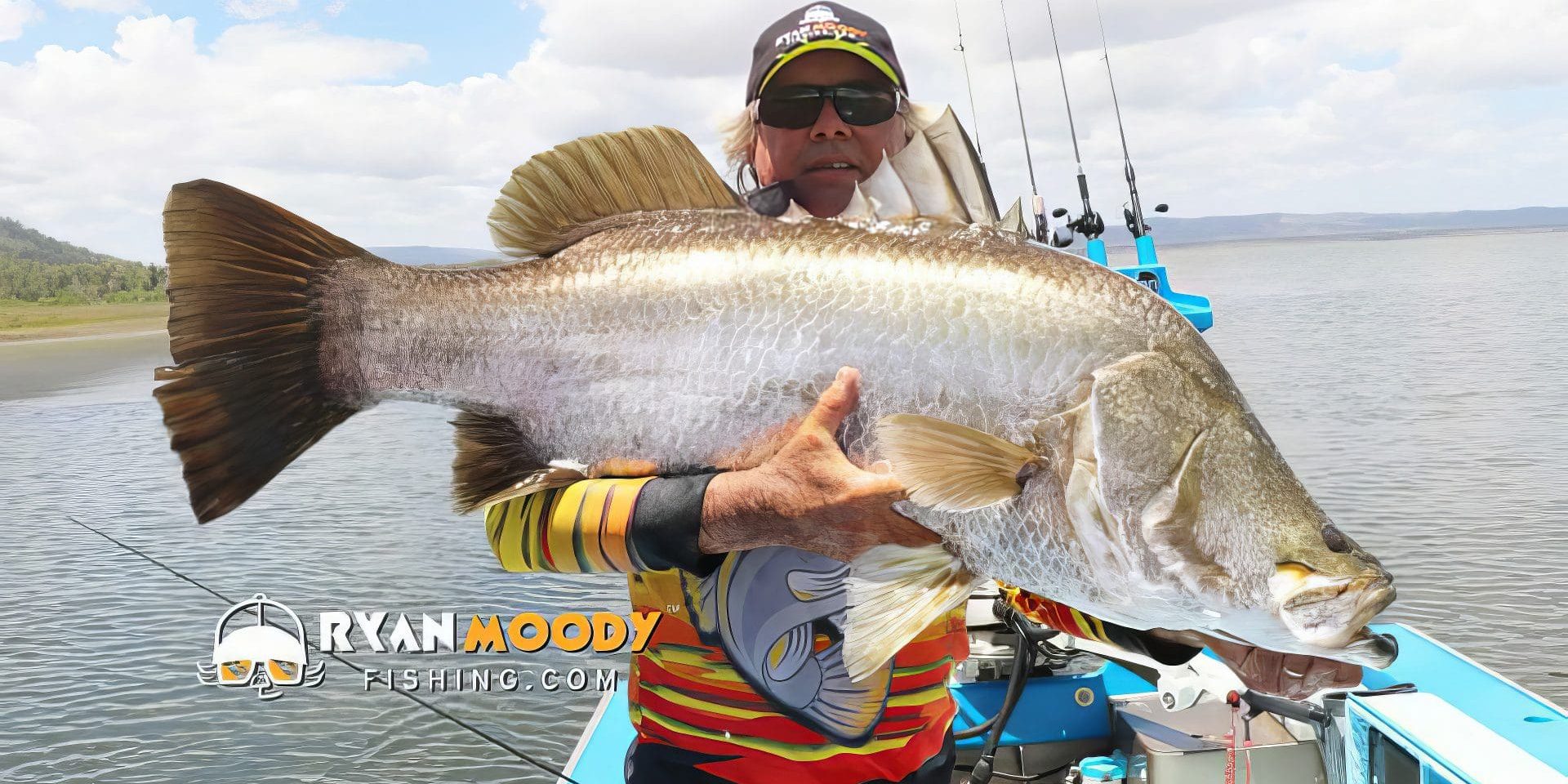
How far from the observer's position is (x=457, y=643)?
15.0m

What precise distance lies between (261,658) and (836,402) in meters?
10.8

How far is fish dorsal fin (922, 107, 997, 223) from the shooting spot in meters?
2.41

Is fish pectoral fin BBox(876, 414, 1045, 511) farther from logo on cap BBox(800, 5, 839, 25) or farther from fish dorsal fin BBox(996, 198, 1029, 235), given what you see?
logo on cap BBox(800, 5, 839, 25)

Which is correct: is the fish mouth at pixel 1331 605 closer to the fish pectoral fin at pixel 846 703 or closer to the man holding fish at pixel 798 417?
the man holding fish at pixel 798 417

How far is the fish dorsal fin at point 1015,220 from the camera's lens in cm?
215

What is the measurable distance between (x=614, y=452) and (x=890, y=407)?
0.54 m

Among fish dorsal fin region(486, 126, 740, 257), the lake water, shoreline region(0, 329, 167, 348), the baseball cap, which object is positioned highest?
shoreline region(0, 329, 167, 348)

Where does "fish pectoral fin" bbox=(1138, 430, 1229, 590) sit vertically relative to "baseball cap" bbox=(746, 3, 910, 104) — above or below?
below

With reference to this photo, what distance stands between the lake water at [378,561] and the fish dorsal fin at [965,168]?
9970 mm

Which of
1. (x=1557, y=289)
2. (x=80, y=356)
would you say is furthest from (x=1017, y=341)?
(x=1557, y=289)

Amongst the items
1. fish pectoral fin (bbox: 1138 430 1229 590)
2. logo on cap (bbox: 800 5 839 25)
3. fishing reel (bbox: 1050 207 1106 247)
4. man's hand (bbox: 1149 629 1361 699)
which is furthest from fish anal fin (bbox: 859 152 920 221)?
fishing reel (bbox: 1050 207 1106 247)

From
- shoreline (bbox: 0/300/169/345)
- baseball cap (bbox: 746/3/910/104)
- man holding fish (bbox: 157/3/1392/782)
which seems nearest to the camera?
man holding fish (bbox: 157/3/1392/782)

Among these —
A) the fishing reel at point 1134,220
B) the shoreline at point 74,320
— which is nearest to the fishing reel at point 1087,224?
the fishing reel at point 1134,220

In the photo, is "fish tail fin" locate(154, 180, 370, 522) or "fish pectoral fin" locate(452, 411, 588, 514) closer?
"fish tail fin" locate(154, 180, 370, 522)
